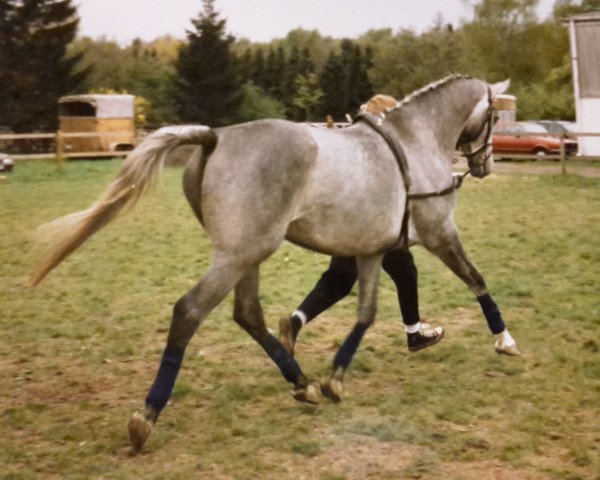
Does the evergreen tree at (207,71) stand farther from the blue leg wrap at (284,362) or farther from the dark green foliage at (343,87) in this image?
the blue leg wrap at (284,362)

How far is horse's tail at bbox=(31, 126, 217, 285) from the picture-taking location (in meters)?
4.74

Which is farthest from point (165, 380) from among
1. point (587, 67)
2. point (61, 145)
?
point (587, 67)

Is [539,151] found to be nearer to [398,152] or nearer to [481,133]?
[481,133]

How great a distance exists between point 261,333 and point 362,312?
2.21 ft

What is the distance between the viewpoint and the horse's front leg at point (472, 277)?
19.4 feet

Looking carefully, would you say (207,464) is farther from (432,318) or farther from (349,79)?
(349,79)

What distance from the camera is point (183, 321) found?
15.2 feet

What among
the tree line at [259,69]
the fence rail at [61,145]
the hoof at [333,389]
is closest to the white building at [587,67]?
the tree line at [259,69]

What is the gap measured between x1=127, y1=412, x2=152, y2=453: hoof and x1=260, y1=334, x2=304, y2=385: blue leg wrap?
1.12 m

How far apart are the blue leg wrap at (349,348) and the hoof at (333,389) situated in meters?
0.12

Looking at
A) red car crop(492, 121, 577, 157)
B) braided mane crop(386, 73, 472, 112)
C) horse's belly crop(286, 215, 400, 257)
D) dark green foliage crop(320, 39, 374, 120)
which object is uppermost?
dark green foliage crop(320, 39, 374, 120)

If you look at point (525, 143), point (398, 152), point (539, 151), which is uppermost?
point (525, 143)

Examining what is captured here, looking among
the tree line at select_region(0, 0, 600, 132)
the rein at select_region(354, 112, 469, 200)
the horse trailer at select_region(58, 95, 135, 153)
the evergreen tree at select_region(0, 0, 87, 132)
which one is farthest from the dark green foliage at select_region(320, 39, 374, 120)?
the rein at select_region(354, 112, 469, 200)

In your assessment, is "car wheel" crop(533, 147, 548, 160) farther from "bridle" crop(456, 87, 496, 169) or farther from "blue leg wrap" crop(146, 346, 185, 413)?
"blue leg wrap" crop(146, 346, 185, 413)
